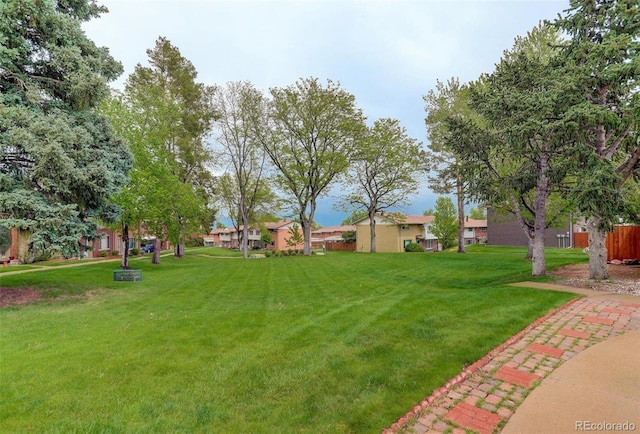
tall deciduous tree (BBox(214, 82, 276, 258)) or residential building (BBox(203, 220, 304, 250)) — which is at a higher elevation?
tall deciduous tree (BBox(214, 82, 276, 258))

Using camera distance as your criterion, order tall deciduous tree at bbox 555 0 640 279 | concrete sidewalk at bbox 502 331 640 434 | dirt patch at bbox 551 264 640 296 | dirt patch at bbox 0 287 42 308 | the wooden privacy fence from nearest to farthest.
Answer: concrete sidewalk at bbox 502 331 640 434 < tall deciduous tree at bbox 555 0 640 279 < dirt patch at bbox 551 264 640 296 < dirt patch at bbox 0 287 42 308 < the wooden privacy fence

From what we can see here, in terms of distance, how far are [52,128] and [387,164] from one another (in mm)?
27151

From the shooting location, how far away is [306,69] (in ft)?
94.7

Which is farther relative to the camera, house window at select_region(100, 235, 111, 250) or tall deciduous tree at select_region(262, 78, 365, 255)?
house window at select_region(100, 235, 111, 250)

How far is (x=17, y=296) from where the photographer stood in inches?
379

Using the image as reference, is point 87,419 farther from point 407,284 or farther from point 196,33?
point 196,33

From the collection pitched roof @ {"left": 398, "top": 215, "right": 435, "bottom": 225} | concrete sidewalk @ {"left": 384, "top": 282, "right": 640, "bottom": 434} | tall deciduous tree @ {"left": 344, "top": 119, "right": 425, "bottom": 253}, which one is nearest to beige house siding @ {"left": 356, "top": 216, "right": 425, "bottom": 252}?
pitched roof @ {"left": 398, "top": 215, "right": 435, "bottom": 225}

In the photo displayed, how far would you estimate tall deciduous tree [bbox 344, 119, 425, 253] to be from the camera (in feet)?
102

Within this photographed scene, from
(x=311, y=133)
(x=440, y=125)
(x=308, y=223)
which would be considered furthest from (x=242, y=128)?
(x=440, y=125)

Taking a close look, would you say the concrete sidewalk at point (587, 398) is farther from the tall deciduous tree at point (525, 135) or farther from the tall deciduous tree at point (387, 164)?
the tall deciduous tree at point (387, 164)

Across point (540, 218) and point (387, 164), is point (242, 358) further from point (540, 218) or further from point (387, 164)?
point (387, 164)

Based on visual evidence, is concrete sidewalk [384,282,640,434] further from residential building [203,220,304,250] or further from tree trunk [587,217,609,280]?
residential building [203,220,304,250]

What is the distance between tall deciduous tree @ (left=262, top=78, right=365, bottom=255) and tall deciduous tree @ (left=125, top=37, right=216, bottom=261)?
6.39m

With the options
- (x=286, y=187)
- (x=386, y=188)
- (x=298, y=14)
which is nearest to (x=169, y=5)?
(x=298, y=14)
